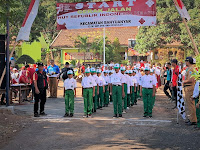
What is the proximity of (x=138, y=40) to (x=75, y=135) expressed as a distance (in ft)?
111

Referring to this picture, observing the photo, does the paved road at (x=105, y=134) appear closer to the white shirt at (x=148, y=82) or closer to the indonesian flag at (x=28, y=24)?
the white shirt at (x=148, y=82)

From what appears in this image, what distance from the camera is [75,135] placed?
11172 millimetres

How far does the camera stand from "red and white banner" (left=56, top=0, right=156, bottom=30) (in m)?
17.9

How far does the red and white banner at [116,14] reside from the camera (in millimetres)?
17875

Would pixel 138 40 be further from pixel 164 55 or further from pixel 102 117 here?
pixel 102 117

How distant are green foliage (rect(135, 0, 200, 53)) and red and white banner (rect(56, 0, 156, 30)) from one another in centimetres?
1864

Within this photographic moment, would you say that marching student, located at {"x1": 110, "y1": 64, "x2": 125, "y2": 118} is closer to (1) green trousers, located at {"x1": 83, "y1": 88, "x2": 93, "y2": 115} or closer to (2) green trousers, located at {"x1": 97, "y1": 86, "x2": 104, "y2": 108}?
(1) green trousers, located at {"x1": 83, "y1": 88, "x2": 93, "y2": 115}

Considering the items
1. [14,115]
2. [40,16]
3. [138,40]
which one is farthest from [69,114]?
[138,40]

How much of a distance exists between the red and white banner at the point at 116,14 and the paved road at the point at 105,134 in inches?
180

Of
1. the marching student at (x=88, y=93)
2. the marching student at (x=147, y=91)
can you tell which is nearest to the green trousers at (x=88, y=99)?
the marching student at (x=88, y=93)

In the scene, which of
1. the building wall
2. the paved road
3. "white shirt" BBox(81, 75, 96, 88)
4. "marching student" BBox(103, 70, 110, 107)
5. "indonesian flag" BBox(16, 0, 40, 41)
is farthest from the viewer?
the building wall

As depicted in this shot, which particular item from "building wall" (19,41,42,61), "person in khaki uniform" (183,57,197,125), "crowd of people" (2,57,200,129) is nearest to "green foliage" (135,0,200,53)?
"crowd of people" (2,57,200,129)

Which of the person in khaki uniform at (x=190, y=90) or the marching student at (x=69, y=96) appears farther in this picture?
the marching student at (x=69, y=96)

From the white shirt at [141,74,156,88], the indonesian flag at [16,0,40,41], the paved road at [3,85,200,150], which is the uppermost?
the indonesian flag at [16,0,40,41]
